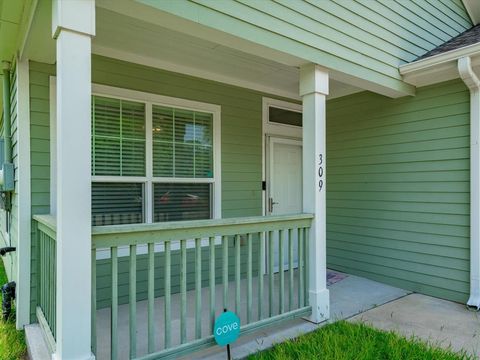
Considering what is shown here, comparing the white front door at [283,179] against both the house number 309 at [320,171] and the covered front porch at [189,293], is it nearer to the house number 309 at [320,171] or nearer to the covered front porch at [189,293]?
the covered front porch at [189,293]

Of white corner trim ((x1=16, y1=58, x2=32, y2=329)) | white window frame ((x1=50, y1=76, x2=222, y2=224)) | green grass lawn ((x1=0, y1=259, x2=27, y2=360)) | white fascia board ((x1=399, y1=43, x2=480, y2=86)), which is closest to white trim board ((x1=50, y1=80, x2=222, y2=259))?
white window frame ((x1=50, y1=76, x2=222, y2=224))

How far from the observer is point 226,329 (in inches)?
92.0

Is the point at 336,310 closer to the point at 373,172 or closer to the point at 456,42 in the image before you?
the point at 373,172

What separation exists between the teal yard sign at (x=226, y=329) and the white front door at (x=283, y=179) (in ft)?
7.08

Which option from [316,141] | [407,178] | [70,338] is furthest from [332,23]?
[70,338]

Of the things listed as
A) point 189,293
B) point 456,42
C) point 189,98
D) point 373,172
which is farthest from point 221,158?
point 456,42

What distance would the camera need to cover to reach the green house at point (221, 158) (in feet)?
6.58

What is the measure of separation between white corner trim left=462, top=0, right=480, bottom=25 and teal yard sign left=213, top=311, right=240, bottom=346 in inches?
203

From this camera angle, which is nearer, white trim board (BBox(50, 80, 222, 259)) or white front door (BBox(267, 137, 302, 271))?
white trim board (BBox(50, 80, 222, 259))

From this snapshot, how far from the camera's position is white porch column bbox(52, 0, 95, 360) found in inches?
70.0

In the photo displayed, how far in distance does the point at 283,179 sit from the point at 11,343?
3.45m

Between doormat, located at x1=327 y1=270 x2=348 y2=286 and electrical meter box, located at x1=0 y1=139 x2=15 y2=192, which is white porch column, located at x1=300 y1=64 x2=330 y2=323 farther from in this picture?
electrical meter box, located at x1=0 y1=139 x2=15 y2=192

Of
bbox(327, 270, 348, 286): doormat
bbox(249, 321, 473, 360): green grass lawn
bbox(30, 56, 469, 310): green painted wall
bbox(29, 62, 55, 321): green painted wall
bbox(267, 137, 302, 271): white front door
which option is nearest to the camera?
bbox(249, 321, 473, 360): green grass lawn

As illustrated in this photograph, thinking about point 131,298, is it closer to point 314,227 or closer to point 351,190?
point 314,227
